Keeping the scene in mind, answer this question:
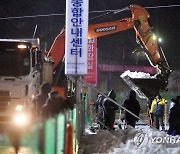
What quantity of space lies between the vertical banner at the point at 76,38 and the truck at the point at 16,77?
1.92 meters

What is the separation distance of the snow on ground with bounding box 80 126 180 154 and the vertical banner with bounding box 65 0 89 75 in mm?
2110

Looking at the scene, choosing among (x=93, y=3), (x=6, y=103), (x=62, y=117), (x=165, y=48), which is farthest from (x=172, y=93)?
(x=62, y=117)

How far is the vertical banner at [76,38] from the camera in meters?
9.55

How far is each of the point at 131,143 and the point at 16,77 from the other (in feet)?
13.4

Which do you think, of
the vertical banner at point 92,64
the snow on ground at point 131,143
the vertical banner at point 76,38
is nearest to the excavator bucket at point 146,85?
the vertical banner at point 92,64

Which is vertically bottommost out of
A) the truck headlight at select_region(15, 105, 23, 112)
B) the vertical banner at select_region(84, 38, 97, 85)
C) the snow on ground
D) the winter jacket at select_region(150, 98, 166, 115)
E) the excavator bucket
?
the snow on ground

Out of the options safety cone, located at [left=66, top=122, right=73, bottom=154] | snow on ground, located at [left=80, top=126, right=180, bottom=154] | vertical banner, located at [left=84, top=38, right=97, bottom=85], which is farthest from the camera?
vertical banner, located at [left=84, top=38, right=97, bottom=85]

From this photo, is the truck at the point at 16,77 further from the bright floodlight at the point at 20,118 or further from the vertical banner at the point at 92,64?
the vertical banner at the point at 92,64

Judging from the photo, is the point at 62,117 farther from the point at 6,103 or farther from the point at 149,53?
the point at 149,53

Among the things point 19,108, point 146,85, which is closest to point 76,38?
point 19,108

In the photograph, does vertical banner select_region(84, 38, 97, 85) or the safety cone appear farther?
vertical banner select_region(84, 38, 97, 85)

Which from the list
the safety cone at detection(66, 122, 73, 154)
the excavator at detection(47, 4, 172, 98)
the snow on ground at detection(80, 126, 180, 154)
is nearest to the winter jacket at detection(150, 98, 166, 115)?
the excavator at detection(47, 4, 172, 98)

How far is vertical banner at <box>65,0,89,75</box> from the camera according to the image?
376 inches

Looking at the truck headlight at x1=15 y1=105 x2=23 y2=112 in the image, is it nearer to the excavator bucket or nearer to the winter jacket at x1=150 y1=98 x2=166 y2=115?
the winter jacket at x1=150 y1=98 x2=166 y2=115
